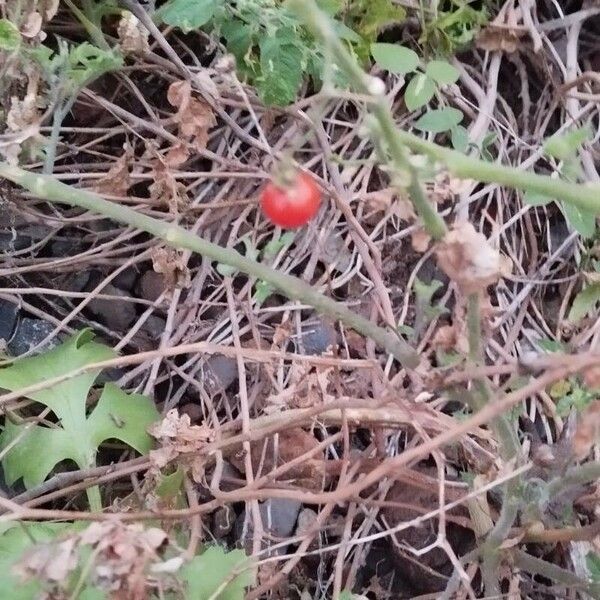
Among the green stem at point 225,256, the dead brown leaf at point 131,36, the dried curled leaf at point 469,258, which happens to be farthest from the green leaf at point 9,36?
the dried curled leaf at point 469,258

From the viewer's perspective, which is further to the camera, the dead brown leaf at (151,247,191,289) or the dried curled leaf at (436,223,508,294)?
the dead brown leaf at (151,247,191,289)

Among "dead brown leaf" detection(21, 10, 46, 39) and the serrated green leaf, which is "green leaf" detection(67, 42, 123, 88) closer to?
"dead brown leaf" detection(21, 10, 46, 39)

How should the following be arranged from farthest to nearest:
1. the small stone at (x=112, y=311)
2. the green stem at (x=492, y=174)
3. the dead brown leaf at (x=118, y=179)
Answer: the small stone at (x=112, y=311) → the dead brown leaf at (x=118, y=179) → the green stem at (x=492, y=174)

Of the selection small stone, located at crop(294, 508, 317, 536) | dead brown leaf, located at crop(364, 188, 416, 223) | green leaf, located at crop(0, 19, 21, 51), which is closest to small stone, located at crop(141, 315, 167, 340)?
small stone, located at crop(294, 508, 317, 536)

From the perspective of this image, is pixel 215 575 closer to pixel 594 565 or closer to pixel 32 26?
pixel 594 565

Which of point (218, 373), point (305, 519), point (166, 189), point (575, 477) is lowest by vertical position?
point (305, 519)

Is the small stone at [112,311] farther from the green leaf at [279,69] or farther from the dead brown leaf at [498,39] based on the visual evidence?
the dead brown leaf at [498,39]

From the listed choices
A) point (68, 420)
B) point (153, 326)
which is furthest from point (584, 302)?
point (68, 420)
